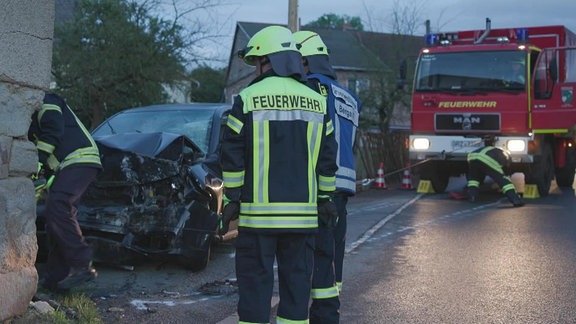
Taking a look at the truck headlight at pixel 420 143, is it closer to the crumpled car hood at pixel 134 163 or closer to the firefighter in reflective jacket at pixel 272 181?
the crumpled car hood at pixel 134 163

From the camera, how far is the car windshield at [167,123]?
7.58 metres

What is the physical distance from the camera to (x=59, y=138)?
5.01 meters

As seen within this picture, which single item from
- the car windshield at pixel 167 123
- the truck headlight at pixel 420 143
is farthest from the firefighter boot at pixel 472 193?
the car windshield at pixel 167 123

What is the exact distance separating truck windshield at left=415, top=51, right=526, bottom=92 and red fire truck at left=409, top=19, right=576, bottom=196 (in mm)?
18

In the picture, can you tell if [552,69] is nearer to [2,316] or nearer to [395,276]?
[395,276]

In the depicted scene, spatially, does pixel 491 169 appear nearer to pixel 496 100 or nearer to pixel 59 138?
pixel 496 100

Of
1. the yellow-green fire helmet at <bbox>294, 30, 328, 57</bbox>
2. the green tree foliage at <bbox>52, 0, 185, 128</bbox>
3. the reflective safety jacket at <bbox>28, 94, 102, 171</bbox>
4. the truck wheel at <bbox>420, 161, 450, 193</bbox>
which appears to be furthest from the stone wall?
the green tree foliage at <bbox>52, 0, 185, 128</bbox>

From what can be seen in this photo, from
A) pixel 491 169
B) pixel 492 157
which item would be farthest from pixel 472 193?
pixel 492 157

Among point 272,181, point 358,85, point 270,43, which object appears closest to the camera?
point 272,181

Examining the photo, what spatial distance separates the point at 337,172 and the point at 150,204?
2190 millimetres

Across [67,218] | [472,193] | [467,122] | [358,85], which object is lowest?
[67,218]

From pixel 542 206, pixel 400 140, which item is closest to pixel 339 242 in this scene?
pixel 542 206

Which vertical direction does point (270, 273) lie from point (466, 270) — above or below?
above

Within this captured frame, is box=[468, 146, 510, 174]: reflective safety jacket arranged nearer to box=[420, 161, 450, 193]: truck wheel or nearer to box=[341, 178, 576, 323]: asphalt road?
box=[341, 178, 576, 323]: asphalt road
